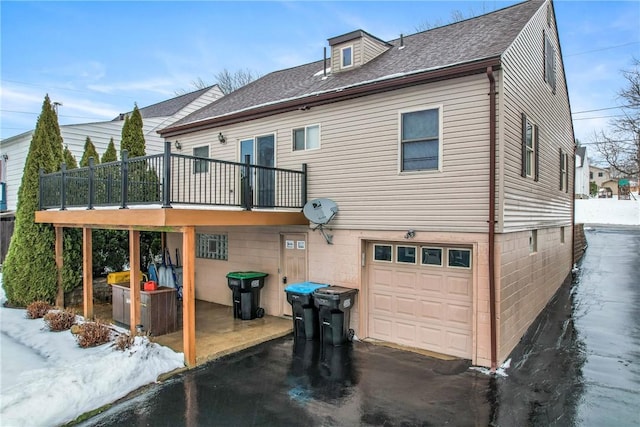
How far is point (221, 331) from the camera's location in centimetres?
818

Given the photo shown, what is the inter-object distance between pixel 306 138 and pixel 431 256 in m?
3.79

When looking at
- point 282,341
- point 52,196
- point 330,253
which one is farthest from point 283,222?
point 52,196

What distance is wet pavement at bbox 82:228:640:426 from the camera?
4.86 meters

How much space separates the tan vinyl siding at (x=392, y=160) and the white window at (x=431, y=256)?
21.0 inches

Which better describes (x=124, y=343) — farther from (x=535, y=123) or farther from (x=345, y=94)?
(x=535, y=123)

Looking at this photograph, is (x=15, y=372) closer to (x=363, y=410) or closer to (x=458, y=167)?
(x=363, y=410)

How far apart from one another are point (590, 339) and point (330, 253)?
218 inches

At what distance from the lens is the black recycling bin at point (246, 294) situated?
29.8 feet

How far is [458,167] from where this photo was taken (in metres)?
6.67

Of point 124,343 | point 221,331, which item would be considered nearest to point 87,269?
point 124,343

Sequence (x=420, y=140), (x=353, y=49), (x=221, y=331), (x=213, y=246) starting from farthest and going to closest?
(x=213, y=246) < (x=353, y=49) < (x=221, y=331) < (x=420, y=140)

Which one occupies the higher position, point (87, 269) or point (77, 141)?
point (77, 141)

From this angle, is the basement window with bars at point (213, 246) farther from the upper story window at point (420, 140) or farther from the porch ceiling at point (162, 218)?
the upper story window at point (420, 140)

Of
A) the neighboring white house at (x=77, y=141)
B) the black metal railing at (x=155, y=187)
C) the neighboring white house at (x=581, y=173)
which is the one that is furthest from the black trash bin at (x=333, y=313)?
the neighboring white house at (x=581, y=173)
